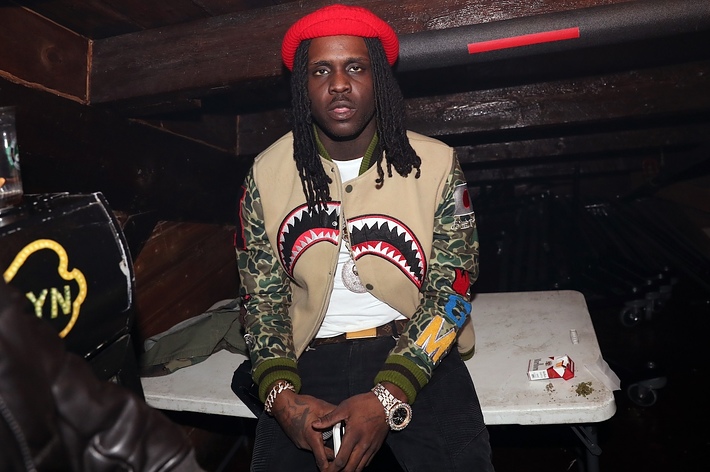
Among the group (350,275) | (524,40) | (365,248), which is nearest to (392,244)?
(365,248)

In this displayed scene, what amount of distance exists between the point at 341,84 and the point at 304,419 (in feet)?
3.84

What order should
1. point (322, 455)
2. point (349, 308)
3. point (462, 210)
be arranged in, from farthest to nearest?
point (349, 308) → point (462, 210) → point (322, 455)

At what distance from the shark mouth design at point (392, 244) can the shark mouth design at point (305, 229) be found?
0.11 metres

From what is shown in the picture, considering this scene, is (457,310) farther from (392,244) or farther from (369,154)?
(369,154)

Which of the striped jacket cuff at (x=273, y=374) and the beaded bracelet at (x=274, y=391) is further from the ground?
the striped jacket cuff at (x=273, y=374)

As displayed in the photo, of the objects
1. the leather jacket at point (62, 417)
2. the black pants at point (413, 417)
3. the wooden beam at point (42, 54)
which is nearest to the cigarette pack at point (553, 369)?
the black pants at point (413, 417)

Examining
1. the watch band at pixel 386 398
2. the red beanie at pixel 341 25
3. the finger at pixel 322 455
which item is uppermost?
the red beanie at pixel 341 25

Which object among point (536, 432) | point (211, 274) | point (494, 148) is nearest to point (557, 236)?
point (494, 148)

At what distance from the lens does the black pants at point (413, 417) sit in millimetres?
2008

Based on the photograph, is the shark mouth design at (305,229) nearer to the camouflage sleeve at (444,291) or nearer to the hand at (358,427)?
the camouflage sleeve at (444,291)

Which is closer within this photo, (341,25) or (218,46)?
(341,25)

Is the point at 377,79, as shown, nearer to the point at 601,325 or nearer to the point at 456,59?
the point at 456,59

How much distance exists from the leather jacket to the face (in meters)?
1.30

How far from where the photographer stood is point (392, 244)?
7.68 ft
